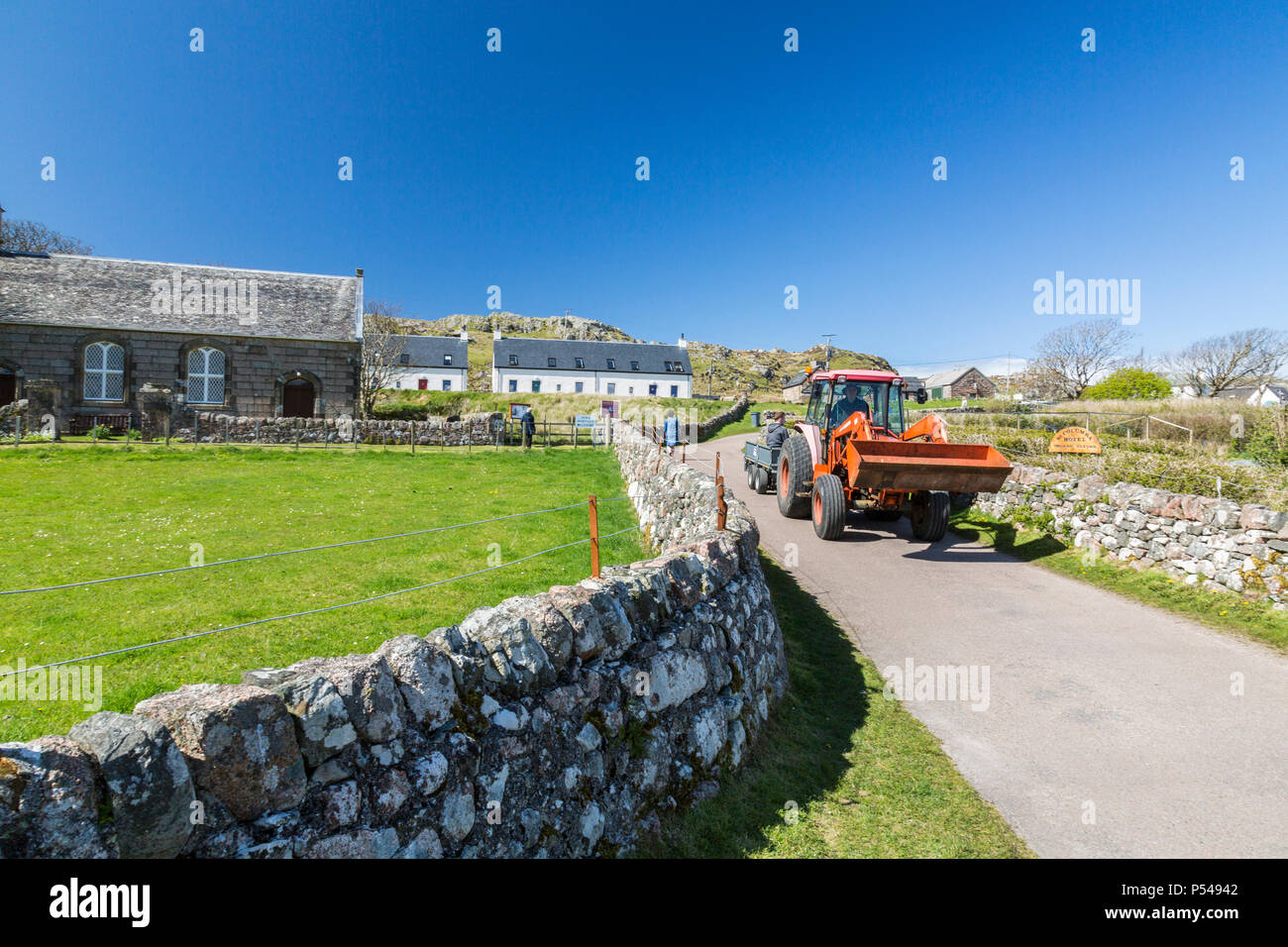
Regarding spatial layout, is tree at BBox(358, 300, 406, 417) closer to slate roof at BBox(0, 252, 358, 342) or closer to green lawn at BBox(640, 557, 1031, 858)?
slate roof at BBox(0, 252, 358, 342)

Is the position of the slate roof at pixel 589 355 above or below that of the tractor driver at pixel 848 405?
above

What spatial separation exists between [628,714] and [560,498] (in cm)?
1016

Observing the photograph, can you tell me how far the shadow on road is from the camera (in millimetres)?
3873

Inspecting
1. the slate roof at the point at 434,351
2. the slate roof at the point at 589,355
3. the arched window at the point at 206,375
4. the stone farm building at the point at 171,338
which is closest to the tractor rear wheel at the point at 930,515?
the stone farm building at the point at 171,338

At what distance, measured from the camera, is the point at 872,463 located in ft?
32.1

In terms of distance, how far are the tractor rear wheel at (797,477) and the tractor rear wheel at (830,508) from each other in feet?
3.42

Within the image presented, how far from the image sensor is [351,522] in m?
10.4

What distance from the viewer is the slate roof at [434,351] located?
67125mm

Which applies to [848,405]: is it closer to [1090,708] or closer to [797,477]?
[797,477]

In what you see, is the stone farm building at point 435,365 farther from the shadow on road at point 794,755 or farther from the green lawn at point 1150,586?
the shadow on road at point 794,755

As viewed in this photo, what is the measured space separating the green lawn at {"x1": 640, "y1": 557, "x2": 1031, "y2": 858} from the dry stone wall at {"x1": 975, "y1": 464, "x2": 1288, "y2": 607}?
18.2 feet
